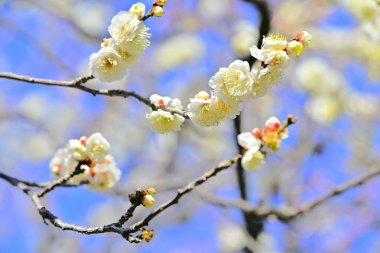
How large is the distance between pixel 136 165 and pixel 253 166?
4.64 metres

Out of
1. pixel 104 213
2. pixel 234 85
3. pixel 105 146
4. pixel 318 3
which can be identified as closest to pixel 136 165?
pixel 104 213

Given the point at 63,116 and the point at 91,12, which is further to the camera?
the point at 63,116

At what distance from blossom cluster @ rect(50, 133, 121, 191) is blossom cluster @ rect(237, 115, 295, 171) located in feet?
1.47

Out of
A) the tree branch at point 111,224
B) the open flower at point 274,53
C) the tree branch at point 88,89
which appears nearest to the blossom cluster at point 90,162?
the tree branch at point 111,224

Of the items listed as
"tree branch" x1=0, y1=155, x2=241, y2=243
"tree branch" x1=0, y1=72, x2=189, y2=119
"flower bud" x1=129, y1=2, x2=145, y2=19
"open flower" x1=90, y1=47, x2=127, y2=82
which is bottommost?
"tree branch" x1=0, y1=155, x2=241, y2=243

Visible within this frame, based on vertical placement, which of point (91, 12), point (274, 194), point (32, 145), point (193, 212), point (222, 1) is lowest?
point (274, 194)

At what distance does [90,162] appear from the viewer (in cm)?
190

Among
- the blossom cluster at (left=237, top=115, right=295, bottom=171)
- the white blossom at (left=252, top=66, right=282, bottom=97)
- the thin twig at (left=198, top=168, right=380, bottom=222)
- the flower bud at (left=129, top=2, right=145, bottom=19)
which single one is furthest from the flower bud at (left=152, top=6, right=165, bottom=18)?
the thin twig at (left=198, top=168, right=380, bottom=222)

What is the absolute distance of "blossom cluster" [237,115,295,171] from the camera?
5.16ft

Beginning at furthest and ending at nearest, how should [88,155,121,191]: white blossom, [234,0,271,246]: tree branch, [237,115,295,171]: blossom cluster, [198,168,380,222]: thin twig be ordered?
[198,168,380,222]: thin twig
[234,0,271,246]: tree branch
[88,155,121,191]: white blossom
[237,115,295,171]: blossom cluster

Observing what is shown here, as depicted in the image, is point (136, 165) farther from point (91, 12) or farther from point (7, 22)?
point (7, 22)

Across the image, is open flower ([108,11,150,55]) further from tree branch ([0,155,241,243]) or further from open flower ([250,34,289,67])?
tree branch ([0,155,241,243])

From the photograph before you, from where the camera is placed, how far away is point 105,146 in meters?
1.91

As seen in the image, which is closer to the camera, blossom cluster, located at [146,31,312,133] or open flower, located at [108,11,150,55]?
blossom cluster, located at [146,31,312,133]
